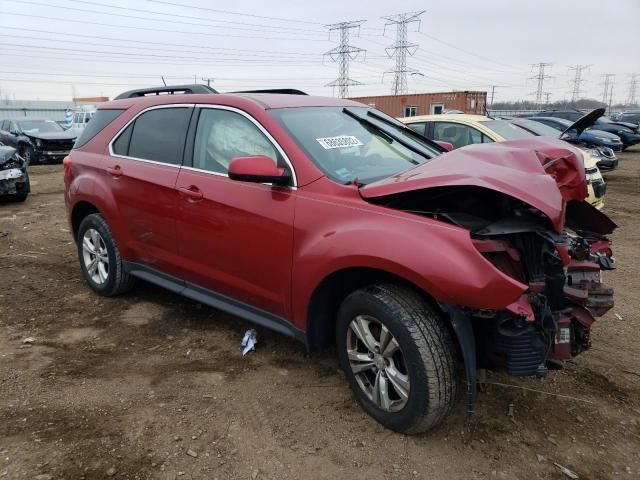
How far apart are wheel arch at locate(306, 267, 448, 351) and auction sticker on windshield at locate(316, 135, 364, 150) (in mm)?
843

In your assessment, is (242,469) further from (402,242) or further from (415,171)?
(415,171)

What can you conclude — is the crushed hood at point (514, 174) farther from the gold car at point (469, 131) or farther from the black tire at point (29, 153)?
the black tire at point (29, 153)

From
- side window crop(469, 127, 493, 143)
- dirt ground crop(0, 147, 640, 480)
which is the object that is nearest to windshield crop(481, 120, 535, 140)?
side window crop(469, 127, 493, 143)

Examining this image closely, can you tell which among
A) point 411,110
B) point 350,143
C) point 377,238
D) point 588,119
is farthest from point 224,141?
point 411,110

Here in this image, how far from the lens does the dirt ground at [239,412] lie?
259cm

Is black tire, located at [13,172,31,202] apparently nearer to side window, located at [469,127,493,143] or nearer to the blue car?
side window, located at [469,127,493,143]

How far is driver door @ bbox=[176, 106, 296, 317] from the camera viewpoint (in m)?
3.10

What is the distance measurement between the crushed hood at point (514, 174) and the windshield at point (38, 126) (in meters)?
18.3

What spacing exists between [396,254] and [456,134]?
628 centimetres

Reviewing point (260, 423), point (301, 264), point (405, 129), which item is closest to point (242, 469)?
point (260, 423)

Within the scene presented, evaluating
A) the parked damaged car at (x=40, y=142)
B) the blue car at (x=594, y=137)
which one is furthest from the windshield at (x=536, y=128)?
the parked damaged car at (x=40, y=142)

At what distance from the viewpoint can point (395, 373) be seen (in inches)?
107

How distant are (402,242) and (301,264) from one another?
67 cm

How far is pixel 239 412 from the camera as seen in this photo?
9.95ft
